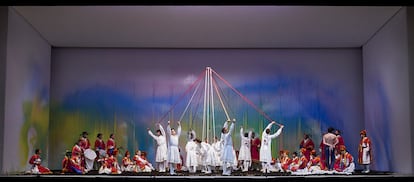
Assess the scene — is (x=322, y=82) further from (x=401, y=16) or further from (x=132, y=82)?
(x=132, y=82)

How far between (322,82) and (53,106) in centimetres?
770

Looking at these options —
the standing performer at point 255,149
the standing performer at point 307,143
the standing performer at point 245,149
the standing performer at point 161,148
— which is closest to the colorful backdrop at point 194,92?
the standing performer at point 255,149

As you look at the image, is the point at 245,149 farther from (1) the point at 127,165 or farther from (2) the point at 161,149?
(1) the point at 127,165

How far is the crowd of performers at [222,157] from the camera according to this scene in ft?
45.5

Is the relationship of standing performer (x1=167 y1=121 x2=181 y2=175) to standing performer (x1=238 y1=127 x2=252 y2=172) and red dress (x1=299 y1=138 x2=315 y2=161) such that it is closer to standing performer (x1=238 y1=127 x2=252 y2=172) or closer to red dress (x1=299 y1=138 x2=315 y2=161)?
standing performer (x1=238 y1=127 x2=252 y2=172)

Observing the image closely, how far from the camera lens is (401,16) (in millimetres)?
13594

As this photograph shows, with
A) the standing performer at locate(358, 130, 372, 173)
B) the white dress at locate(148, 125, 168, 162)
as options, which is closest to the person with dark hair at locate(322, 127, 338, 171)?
the standing performer at locate(358, 130, 372, 173)

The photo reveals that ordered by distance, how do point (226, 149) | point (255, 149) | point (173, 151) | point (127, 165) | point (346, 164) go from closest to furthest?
point (226, 149) → point (346, 164) → point (173, 151) → point (127, 165) → point (255, 149)

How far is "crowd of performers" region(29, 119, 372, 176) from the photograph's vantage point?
1387cm

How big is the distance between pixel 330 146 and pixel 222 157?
3.35m

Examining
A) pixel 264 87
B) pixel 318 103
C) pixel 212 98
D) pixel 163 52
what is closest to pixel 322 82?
pixel 318 103

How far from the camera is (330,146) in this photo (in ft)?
50.4

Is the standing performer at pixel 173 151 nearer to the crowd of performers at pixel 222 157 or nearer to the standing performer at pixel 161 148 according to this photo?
the crowd of performers at pixel 222 157

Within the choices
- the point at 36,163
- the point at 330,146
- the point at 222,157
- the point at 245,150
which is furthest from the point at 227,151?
the point at 36,163
